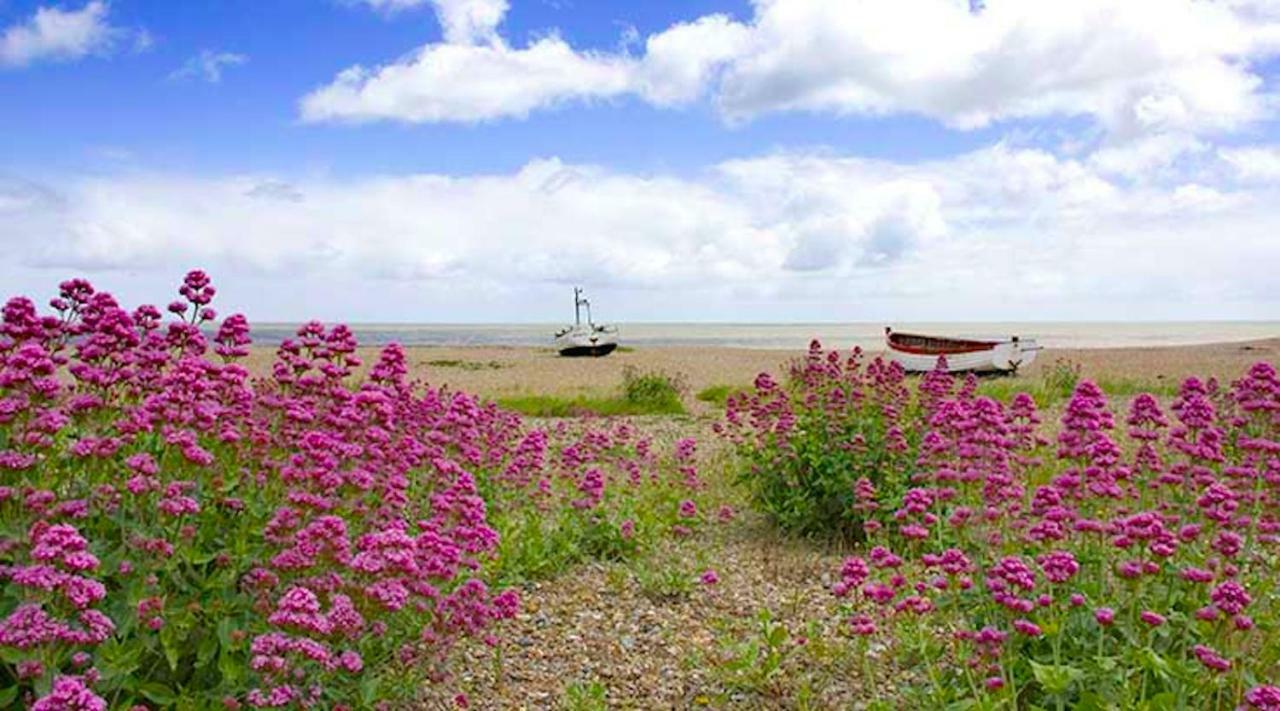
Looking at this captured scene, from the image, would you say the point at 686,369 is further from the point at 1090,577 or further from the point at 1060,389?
the point at 1090,577

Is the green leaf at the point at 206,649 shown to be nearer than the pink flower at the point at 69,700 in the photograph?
No

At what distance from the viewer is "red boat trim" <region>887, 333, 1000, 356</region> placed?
107 ft

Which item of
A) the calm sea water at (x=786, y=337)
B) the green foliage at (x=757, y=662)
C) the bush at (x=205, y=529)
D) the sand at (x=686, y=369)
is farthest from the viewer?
the calm sea water at (x=786, y=337)

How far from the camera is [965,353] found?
31812 mm

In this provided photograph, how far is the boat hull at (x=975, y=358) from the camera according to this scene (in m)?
31.4

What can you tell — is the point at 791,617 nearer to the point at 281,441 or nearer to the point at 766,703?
the point at 766,703

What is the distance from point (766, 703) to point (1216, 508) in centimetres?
240

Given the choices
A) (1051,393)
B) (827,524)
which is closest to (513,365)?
(1051,393)

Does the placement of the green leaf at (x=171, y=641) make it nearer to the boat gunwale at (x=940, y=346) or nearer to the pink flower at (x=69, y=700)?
the pink flower at (x=69, y=700)

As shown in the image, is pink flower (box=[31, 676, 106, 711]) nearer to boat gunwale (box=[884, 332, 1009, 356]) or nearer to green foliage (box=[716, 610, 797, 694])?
green foliage (box=[716, 610, 797, 694])

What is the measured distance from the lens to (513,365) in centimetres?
4416

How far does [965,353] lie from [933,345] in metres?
3.05

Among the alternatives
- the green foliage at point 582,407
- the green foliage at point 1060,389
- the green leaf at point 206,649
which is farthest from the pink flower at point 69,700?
the green foliage at point 1060,389

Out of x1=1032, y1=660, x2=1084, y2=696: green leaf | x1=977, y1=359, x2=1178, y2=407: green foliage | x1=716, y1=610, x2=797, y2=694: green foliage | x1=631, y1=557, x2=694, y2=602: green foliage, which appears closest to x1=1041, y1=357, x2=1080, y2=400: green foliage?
x1=977, y1=359, x2=1178, y2=407: green foliage
